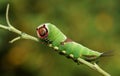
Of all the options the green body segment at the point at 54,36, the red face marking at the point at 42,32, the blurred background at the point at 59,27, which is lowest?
the red face marking at the point at 42,32

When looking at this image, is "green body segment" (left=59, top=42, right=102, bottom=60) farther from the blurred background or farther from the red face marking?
the blurred background

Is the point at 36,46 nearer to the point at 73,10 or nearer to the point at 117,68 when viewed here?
the point at 73,10

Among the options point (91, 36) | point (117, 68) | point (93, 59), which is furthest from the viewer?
point (91, 36)

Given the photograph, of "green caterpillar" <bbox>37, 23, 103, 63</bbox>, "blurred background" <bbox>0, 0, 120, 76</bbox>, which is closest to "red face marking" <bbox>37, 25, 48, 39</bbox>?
"green caterpillar" <bbox>37, 23, 103, 63</bbox>

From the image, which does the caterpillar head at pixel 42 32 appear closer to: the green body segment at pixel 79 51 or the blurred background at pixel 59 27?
the green body segment at pixel 79 51

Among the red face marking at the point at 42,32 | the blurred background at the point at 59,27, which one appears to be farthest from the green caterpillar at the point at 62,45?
the blurred background at the point at 59,27

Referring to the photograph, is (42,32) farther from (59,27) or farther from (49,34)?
(59,27)

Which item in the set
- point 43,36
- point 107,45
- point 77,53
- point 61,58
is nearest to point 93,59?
point 77,53
